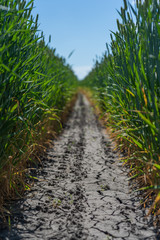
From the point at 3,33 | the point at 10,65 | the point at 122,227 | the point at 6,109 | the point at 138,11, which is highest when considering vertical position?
the point at 138,11

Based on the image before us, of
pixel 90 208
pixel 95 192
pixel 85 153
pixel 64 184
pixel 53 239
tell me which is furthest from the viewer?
pixel 85 153

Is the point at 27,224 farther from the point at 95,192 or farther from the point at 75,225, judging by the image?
the point at 95,192

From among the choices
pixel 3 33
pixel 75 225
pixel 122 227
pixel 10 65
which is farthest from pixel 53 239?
pixel 3 33

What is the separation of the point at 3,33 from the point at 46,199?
1.46m

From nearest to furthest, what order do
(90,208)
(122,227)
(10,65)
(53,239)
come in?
(53,239), (122,227), (10,65), (90,208)

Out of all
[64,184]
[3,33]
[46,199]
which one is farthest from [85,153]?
[3,33]

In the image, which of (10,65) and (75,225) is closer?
(75,225)

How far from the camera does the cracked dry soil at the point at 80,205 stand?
1.89 m

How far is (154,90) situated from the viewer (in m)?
2.13

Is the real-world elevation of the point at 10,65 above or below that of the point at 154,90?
above

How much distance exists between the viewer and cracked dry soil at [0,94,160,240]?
1888 millimetres

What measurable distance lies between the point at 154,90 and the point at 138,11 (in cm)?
80

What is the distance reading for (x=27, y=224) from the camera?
6.54ft

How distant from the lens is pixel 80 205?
2309mm
